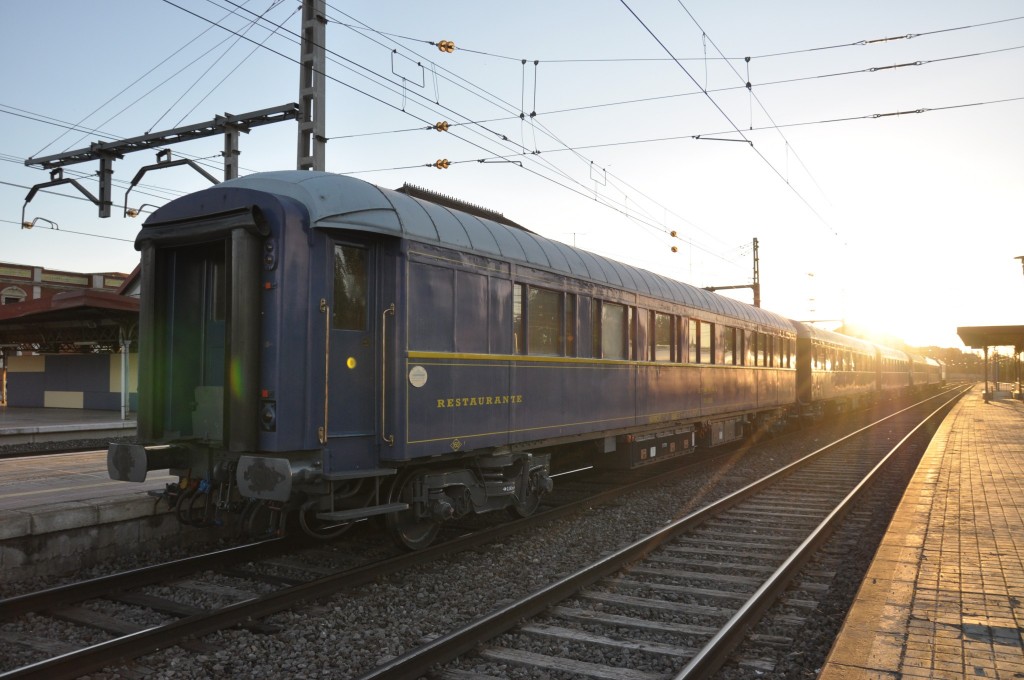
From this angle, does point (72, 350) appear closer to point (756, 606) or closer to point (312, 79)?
point (312, 79)

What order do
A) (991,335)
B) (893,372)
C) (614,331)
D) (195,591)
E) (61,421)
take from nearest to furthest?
(195,591)
(614,331)
(61,421)
(991,335)
(893,372)

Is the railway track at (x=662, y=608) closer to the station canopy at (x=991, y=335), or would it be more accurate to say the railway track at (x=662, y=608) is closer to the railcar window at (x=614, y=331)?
the railcar window at (x=614, y=331)

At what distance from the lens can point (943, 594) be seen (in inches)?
231

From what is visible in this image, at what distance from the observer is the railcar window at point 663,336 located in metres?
12.4

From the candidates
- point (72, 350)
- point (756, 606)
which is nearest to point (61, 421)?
point (72, 350)

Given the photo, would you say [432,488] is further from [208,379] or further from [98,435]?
[98,435]

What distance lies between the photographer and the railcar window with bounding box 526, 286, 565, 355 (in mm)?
8898

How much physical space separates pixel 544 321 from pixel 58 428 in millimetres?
14928

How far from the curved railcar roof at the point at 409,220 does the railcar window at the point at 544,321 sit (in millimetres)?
349

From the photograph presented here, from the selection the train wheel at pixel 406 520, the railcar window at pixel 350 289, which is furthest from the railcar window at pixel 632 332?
the railcar window at pixel 350 289

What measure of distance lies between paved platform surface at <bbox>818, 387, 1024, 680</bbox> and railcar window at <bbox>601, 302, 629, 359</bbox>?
405cm

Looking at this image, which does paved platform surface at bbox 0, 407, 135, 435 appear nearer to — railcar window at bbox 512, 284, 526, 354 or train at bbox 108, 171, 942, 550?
train at bbox 108, 171, 942, 550

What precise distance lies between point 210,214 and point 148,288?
39.9 inches

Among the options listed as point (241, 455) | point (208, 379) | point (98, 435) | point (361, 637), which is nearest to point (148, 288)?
point (208, 379)
